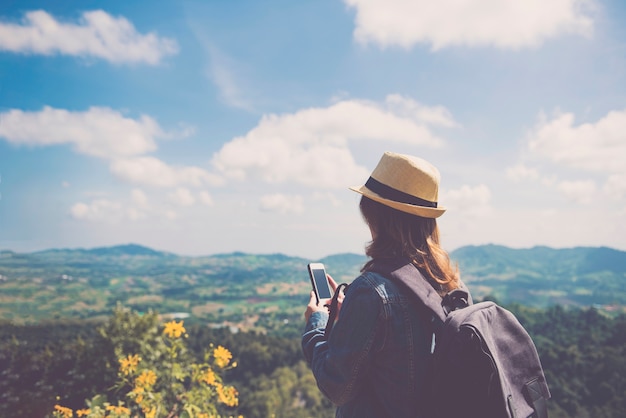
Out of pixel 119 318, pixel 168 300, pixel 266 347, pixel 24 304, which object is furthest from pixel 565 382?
pixel 168 300

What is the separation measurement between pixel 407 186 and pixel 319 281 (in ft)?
2.35

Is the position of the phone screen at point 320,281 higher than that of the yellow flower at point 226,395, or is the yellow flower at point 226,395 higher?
the phone screen at point 320,281

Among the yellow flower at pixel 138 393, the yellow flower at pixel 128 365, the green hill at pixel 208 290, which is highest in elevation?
the yellow flower at pixel 128 365

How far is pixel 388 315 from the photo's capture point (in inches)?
57.2

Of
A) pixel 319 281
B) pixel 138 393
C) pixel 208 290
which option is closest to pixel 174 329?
pixel 138 393

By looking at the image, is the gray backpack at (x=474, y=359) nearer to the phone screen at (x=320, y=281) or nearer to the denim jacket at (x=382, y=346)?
the denim jacket at (x=382, y=346)

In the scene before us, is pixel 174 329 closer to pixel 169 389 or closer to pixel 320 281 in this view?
pixel 169 389

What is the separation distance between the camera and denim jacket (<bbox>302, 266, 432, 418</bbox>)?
145 cm

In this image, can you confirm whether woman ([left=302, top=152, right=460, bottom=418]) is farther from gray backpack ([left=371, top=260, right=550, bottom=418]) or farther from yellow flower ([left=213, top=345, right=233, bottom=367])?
yellow flower ([left=213, top=345, right=233, bottom=367])

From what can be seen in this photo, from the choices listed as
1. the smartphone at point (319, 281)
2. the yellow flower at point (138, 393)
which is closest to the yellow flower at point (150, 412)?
the yellow flower at point (138, 393)

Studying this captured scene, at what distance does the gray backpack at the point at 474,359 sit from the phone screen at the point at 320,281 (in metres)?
0.54

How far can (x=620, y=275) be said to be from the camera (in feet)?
584

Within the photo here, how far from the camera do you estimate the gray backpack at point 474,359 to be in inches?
53.0

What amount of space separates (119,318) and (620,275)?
224 m
